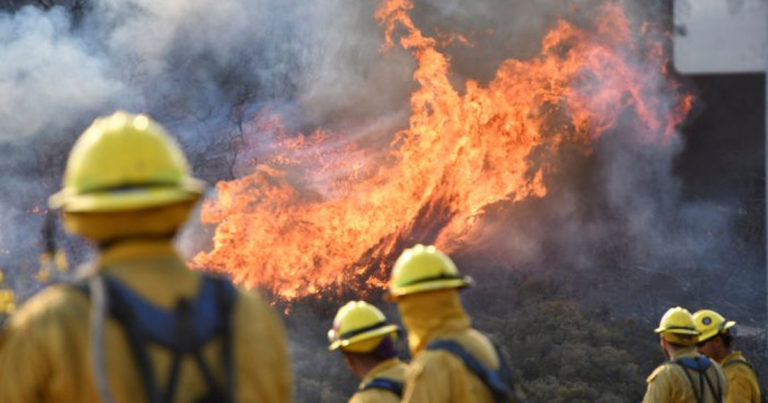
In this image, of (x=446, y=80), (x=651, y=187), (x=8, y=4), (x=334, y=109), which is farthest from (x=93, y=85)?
(x=651, y=187)

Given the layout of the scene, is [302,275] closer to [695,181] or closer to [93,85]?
[93,85]

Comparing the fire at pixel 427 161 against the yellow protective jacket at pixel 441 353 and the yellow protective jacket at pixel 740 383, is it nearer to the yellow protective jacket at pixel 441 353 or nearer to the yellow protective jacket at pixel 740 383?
the yellow protective jacket at pixel 740 383

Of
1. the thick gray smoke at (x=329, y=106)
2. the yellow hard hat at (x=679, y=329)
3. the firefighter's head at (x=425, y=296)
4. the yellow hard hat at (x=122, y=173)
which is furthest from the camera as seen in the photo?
the thick gray smoke at (x=329, y=106)

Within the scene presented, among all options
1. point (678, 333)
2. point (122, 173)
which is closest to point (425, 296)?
point (122, 173)

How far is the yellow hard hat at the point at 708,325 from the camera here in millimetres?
11367

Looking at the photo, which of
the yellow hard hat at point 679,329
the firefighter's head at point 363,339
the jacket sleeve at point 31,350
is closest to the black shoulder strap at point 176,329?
the jacket sleeve at point 31,350

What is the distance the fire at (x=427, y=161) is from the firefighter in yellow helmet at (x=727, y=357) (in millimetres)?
10060

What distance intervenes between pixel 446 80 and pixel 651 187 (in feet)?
14.0

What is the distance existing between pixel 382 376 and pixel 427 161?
14.9m

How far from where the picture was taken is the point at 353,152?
2169 centimetres

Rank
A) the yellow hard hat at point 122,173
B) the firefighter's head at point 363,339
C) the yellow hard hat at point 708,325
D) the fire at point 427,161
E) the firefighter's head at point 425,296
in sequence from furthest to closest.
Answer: the fire at point 427,161 < the yellow hard hat at point 708,325 < the firefighter's head at point 363,339 < the firefighter's head at point 425,296 < the yellow hard hat at point 122,173

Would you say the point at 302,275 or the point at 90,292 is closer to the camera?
the point at 90,292

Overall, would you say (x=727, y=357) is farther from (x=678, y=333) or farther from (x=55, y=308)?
(x=55, y=308)

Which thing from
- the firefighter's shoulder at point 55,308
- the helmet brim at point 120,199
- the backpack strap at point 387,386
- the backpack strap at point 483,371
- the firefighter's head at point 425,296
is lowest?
the backpack strap at point 387,386
